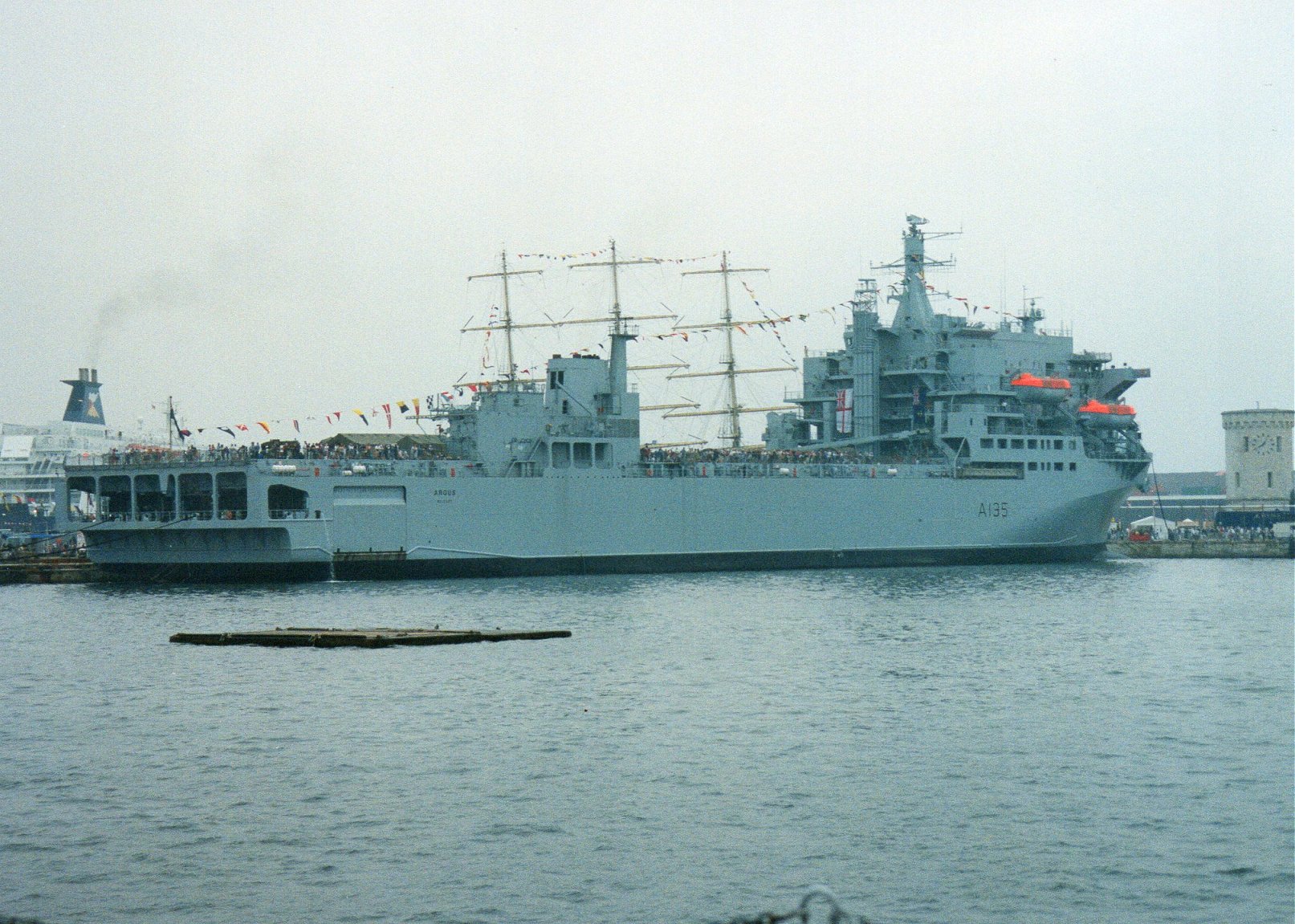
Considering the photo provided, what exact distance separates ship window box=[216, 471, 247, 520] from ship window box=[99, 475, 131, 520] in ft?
12.7

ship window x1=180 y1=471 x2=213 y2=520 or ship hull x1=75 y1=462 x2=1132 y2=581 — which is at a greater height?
ship window x1=180 y1=471 x2=213 y2=520

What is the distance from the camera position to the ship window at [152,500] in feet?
177

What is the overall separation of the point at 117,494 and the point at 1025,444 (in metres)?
37.2

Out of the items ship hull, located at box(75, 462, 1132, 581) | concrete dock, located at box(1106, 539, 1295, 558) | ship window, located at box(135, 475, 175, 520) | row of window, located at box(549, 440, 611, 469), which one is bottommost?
concrete dock, located at box(1106, 539, 1295, 558)

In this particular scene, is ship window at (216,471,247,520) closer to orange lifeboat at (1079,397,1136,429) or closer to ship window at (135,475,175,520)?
ship window at (135,475,175,520)

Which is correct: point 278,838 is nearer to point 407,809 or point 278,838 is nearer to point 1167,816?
point 407,809

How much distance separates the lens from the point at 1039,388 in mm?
65812

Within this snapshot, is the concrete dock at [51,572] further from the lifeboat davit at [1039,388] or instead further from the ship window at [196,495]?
the lifeboat davit at [1039,388]

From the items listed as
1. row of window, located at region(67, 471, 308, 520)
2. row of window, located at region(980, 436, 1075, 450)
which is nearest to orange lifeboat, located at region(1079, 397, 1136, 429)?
row of window, located at region(980, 436, 1075, 450)

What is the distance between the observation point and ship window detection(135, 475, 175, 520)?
53.9 metres

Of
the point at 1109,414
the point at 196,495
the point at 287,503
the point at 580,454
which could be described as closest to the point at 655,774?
the point at 287,503

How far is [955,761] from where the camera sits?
898 inches

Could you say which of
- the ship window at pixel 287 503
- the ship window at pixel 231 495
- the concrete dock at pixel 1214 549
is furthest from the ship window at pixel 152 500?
the concrete dock at pixel 1214 549

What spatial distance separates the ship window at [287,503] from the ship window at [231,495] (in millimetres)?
967
